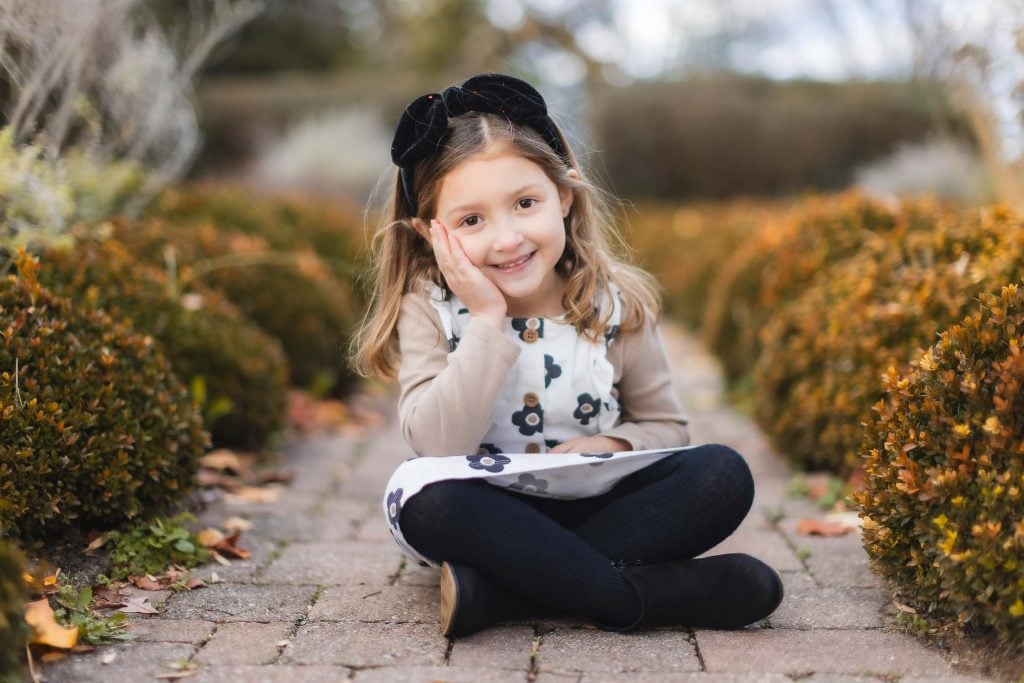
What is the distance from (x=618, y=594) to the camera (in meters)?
2.29

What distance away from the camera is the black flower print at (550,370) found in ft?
8.52

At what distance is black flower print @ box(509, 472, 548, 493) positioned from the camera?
7.97ft

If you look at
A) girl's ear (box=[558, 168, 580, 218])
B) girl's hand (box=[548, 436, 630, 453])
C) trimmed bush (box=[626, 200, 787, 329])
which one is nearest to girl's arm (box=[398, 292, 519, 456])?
girl's hand (box=[548, 436, 630, 453])

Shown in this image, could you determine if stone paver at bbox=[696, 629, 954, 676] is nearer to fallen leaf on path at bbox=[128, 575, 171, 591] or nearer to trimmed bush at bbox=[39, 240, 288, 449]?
fallen leaf on path at bbox=[128, 575, 171, 591]

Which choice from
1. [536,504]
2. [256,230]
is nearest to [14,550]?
[536,504]

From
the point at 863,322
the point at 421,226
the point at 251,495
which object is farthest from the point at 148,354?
the point at 863,322

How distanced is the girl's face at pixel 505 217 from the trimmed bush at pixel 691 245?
3298 mm

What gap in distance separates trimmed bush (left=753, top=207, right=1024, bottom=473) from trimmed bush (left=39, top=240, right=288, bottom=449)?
203cm

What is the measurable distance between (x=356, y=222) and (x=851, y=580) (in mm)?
5284

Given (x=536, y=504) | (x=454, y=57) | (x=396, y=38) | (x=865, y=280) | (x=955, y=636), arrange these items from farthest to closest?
(x=396, y=38)
(x=454, y=57)
(x=865, y=280)
(x=536, y=504)
(x=955, y=636)

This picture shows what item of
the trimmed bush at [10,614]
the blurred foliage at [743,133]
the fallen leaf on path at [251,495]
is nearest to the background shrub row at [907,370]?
the trimmed bush at [10,614]

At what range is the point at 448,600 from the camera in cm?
223

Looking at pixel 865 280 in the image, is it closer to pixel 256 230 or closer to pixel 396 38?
pixel 256 230

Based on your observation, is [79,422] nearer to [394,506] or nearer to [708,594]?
[394,506]
